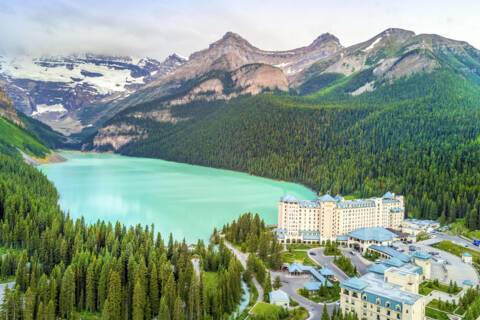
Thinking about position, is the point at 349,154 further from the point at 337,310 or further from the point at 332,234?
the point at 337,310

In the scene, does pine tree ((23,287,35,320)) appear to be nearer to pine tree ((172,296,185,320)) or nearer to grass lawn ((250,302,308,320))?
pine tree ((172,296,185,320))

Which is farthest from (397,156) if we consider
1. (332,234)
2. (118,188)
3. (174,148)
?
(174,148)

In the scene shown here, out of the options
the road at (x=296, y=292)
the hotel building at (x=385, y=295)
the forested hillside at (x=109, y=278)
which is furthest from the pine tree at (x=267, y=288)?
the hotel building at (x=385, y=295)

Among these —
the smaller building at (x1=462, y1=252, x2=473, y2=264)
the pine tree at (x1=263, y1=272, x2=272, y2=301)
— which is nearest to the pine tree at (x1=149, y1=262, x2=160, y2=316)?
the pine tree at (x1=263, y1=272, x2=272, y2=301)

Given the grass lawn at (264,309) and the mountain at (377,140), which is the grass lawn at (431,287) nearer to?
the grass lawn at (264,309)

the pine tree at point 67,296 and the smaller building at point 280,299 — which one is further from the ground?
the pine tree at point 67,296

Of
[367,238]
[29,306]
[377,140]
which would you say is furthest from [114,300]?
[377,140]
